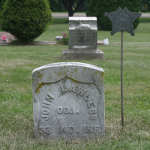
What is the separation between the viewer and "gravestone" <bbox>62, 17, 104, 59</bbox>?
9469 millimetres

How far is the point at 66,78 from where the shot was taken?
328 centimetres

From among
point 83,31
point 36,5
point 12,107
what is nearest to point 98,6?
point 36,5

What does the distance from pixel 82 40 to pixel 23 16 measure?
4.53 meters

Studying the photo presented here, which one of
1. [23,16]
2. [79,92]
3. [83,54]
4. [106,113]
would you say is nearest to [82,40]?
[83,54]

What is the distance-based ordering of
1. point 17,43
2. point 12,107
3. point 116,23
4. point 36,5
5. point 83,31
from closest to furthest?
point 116,23
point 12,107
point 83,31
point 36,5
point 17,43

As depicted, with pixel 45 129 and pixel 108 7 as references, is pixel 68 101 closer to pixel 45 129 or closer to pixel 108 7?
pixel 45 129

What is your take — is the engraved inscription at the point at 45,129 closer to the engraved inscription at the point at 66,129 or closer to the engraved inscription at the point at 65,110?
the engraved inscription at the point at 66,129

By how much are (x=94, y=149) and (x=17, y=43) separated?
1151cm

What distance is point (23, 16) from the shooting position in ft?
42.2

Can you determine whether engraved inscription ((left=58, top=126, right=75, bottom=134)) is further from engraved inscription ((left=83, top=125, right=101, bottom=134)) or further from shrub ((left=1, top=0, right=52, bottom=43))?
shrub ((left=1, top=0, right=52, bottom=43))

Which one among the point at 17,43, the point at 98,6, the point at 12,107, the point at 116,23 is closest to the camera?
the point at 116,23

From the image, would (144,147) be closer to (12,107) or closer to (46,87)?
(46,87)

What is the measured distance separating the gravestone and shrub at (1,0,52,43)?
3861 mm

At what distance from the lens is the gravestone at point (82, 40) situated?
947 centimetres
